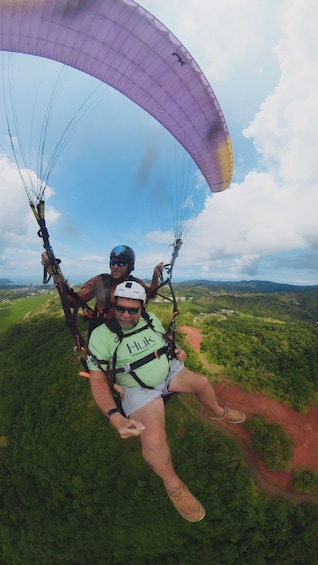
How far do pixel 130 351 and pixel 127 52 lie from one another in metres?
5.79

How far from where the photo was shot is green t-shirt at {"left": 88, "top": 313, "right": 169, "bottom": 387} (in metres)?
3.39

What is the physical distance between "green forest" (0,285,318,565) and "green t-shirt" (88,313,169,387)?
1968 cm

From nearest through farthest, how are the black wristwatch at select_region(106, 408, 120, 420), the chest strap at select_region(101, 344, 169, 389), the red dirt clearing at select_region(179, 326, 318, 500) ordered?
1. the black wristwatch at select_region(106, 408, 120, 420)
2. the chest strap at select_region(101, 344, 169, 389)
3. the red dirt clearing at select_region(179, 326, 318, 500)

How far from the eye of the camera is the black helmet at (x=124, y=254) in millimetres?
4879

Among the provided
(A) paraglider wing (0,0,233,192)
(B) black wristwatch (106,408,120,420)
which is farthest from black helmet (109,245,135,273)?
(A) paraglider wing (0,0,233,192)

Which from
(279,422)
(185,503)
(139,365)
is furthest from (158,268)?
(279,422)

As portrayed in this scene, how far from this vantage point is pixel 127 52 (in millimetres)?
4773

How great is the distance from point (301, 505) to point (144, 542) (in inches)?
495

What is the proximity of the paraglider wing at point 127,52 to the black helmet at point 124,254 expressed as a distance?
12.2 feet

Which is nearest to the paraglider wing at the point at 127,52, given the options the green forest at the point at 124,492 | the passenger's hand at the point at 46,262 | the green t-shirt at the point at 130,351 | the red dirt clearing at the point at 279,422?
the passenger's hand at the point at 46,262

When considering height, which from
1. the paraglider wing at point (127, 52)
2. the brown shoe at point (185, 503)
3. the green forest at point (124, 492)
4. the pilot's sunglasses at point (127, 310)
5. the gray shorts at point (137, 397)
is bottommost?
the green forest at point (124, 492)

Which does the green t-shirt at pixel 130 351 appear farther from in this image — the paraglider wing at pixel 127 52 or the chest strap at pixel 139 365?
the paraglider wing at pixel 127 52

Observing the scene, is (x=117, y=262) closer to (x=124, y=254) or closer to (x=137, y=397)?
Result: (x=124, y=254)

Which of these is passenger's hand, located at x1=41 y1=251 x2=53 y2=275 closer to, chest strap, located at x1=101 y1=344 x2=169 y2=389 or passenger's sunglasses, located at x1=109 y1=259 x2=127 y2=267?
passenger's sunglasses, located at x1=109 y1=259 x2=127 y2=267
